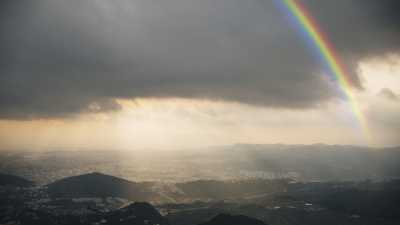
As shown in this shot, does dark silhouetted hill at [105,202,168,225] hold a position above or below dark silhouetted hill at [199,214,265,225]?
below

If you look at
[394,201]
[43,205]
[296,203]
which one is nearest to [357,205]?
[394,201]

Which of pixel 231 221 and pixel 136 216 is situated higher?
pixel 231 221

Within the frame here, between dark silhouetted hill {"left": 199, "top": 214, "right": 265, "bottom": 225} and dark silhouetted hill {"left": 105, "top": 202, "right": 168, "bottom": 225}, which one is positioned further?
dark silhouetted hill {"left": 105, "top": 202, "right": 168, "bottom": 225}

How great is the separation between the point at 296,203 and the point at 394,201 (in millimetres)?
49170

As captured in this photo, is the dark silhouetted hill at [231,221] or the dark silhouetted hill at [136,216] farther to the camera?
the dark silhouetted hill at [136,216]

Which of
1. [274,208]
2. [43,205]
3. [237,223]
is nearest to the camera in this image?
[237,223]

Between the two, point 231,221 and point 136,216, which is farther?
point 136,216

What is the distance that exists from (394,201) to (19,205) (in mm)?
183606

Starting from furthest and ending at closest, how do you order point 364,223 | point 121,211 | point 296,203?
point 296,203, point 364,223, point 121,211

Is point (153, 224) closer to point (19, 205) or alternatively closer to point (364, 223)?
point (19, 205)

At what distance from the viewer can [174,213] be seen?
6722 inches

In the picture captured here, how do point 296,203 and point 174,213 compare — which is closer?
point 174,213

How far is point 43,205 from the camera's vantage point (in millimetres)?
160625

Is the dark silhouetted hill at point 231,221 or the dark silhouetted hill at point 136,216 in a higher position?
the dark silhouetted hill at point 231,221
